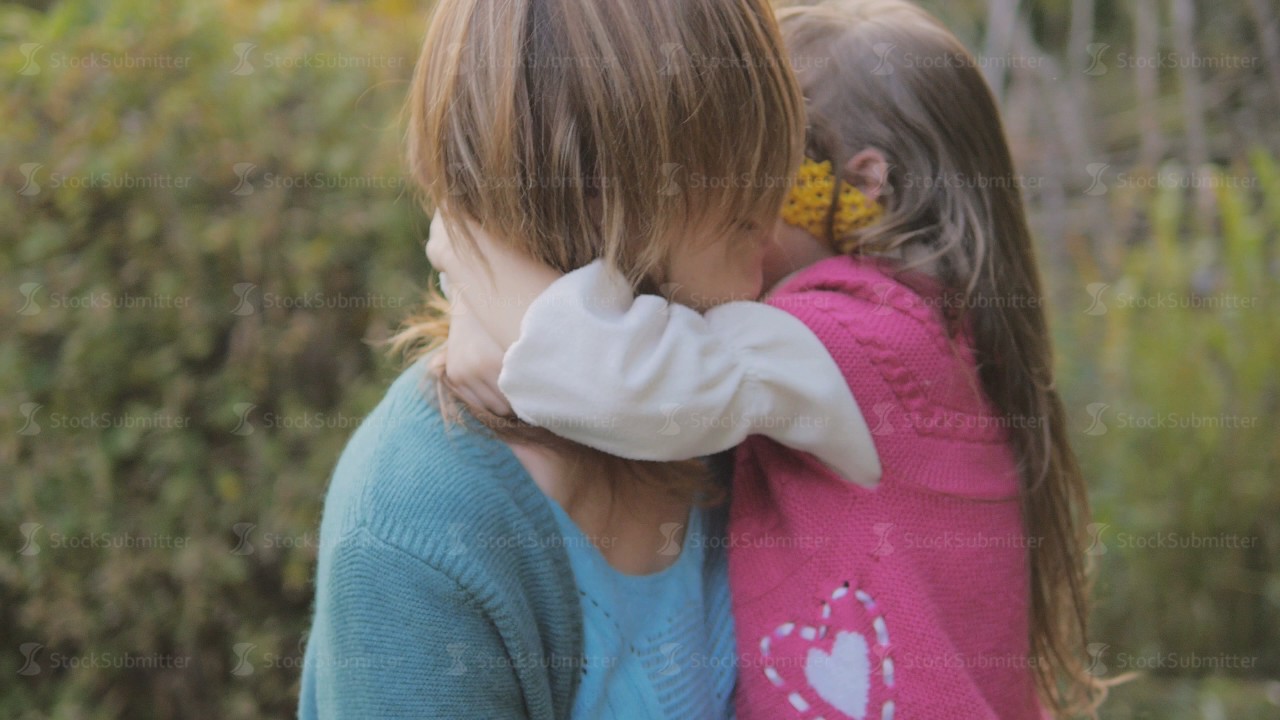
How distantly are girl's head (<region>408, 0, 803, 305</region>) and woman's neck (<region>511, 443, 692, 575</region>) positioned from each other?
0.89 feet

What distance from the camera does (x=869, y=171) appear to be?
64.7 inches

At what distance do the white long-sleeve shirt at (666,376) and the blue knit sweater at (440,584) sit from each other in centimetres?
12

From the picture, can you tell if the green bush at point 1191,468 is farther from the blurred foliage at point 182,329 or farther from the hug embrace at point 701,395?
the hug embrace at point 701,395

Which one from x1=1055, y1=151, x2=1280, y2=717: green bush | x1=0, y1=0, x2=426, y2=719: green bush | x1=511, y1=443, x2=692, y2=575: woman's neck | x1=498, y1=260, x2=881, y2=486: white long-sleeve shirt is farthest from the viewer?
x1=1055, y1=151, x2=1280, y2=717: green bush

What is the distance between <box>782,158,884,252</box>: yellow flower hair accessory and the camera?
5.30 feet

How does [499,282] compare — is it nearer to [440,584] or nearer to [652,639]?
[440,584]

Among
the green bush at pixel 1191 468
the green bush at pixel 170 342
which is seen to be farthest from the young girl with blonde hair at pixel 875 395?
the green bush at pixel 1191 468

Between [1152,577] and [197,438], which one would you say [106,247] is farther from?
[1152,577]

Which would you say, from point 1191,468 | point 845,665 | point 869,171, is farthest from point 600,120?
point 1191,468

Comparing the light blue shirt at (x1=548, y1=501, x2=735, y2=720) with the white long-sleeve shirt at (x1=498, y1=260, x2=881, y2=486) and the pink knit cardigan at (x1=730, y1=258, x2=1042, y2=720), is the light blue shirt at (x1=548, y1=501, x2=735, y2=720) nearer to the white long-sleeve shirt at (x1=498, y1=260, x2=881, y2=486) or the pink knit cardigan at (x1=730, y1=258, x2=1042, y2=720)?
the pink knit cardigan at (x1=730, y1=258, x2=1042, y2=720)

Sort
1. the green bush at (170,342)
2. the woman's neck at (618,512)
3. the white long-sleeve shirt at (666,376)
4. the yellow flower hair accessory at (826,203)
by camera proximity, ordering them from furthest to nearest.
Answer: the green bush at (170,342)
the yellow flower hair accessory at (826,203)
the woman's neck at (618,512)
the white long-sleeve shirt at (666,376)

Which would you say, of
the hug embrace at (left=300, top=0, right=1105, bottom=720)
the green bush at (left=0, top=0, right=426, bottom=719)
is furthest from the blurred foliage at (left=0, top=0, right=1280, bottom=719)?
the hug embrace at (left=300, top=0, right=1105, bottom=720)

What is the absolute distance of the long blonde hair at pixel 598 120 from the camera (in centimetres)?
120

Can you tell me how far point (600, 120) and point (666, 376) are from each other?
301 millimetres
